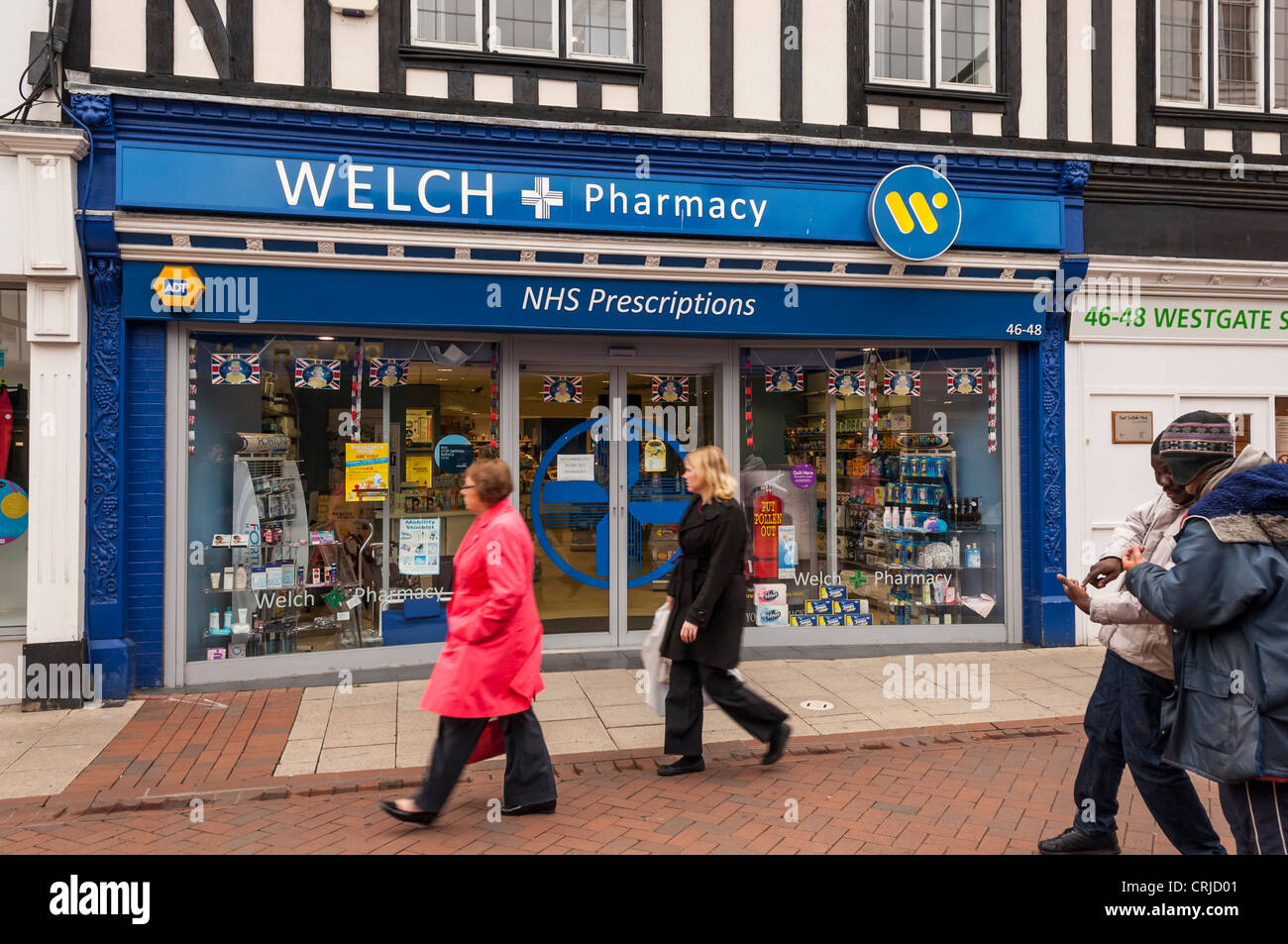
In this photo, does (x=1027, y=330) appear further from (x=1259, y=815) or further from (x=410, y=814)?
(x=410, y=814)

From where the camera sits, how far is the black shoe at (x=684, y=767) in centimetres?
522

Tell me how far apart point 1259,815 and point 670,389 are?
621 centimetres

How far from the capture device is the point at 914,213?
817 cm

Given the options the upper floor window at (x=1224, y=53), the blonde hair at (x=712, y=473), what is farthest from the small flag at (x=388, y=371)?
the upper floor window at (x=1224, y=53)

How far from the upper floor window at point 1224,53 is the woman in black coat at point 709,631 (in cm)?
711

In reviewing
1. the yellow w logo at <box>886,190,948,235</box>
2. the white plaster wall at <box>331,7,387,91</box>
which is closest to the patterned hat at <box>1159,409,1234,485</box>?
the yellow w logo at <box>886,190,948,235</box>

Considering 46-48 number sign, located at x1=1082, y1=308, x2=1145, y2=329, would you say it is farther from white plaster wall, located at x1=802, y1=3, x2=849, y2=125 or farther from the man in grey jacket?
the man in grey jacket

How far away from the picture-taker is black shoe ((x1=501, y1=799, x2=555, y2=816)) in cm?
454

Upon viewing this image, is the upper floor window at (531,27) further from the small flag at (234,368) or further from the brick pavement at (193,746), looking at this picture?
the brick pavement at (193,746)

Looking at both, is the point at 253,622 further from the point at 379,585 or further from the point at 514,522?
the point at 514,522

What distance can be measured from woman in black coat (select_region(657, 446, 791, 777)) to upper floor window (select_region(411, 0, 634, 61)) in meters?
4.50

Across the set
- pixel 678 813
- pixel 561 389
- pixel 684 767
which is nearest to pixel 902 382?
pixel 561 389

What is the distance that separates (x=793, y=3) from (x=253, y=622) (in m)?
7.05
